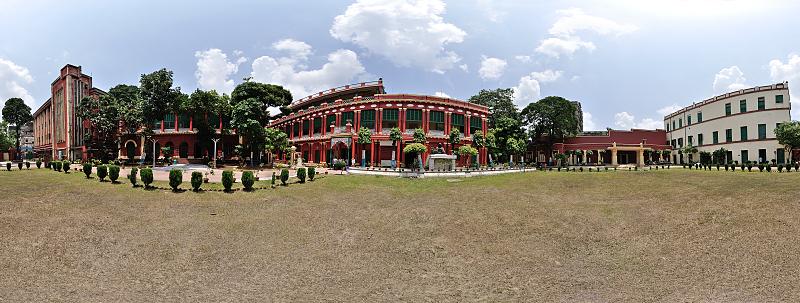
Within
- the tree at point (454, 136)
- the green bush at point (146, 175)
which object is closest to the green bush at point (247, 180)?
the green bush at point (146, 175)

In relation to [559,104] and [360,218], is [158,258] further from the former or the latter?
[559,104]

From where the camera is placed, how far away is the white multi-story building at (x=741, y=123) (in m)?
49.0

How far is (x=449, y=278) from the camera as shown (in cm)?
1143

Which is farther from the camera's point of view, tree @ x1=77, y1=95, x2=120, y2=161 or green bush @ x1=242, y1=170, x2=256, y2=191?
tree @ x1=77, y1=95, x2=120, y2=161

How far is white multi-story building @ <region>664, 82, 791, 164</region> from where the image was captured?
49.0 m

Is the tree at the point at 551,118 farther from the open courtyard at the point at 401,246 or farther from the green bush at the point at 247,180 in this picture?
the green bush at the point at 247,180

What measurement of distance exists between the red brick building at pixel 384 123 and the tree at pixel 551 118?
15.5 m

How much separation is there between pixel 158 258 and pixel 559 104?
62.0 metres

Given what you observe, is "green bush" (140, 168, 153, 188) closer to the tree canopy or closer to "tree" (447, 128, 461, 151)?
"tree" (447, 128, 461, 151)

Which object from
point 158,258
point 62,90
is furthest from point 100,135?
point 158,258

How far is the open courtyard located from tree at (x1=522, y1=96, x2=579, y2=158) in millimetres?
42552

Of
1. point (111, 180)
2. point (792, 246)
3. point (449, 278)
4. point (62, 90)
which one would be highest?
point (62, 90)

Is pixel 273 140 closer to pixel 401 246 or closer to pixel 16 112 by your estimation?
pixel 401 246

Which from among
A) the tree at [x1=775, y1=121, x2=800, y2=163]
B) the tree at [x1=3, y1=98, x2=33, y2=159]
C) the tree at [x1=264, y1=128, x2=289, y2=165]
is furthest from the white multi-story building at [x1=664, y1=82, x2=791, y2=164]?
the tree at [x1=3, y1=98, x2=33, y2=159]
